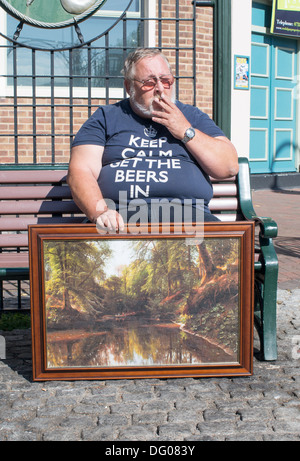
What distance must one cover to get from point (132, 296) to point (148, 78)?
45.6 inches

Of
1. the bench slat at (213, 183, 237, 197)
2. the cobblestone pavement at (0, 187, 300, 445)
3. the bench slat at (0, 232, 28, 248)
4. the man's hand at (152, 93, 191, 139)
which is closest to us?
the cobblestone pavement at (0, 187, 300, 445)

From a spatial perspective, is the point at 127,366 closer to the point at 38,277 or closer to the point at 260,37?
the point at 38,277

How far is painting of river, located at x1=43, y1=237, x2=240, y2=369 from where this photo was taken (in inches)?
104

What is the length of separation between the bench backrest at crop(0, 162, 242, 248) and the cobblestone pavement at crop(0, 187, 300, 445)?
29.9 inches

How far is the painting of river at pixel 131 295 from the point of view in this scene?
8.64 feet


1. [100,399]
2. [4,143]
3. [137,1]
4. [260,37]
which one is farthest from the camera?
[260,37]

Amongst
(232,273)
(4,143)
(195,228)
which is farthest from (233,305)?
(4,143)

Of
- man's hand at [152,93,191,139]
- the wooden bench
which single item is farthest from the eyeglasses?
the wooden bench

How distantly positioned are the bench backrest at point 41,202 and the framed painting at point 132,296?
876mm

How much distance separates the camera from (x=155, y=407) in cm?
248

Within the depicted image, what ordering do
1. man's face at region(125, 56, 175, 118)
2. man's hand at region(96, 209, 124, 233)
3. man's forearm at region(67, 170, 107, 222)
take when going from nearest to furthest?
man's hand at region(96, 209, 124, 233)
man's forearm at region(67, 170, 107, 222)
man's face at region(125, 56, 175, 118)

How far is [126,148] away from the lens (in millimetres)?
3090

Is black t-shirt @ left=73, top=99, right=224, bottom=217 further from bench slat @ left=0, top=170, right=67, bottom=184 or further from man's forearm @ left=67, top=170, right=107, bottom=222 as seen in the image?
bench slat @ left=0, top=170, right=67, bottom=184

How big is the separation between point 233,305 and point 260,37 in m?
10.4
